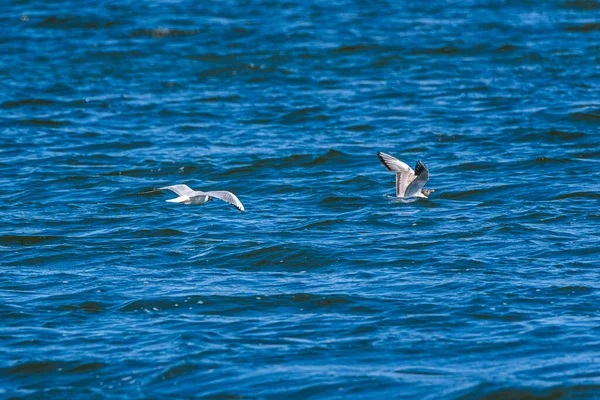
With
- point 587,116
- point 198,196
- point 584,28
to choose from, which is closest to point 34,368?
point 198,196

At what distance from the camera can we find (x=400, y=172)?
14023 mm

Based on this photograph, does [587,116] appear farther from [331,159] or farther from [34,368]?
[34,368]

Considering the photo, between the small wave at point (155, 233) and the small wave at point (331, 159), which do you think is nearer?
the small wave at point (155, 233)

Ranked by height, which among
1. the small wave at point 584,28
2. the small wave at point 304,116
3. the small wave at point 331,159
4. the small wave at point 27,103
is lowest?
the small wave at point 331,159

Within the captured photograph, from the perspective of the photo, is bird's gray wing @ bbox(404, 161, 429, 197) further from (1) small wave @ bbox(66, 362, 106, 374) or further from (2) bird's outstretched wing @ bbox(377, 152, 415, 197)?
(1) small wave @ bbox(66, 362, 106, 374)

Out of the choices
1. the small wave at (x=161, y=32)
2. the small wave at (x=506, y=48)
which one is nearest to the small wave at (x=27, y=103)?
the small wave at (x=161, y=32)

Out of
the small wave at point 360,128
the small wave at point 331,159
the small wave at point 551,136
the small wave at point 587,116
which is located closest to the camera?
the small wave at point 331,159

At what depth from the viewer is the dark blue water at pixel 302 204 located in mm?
8609

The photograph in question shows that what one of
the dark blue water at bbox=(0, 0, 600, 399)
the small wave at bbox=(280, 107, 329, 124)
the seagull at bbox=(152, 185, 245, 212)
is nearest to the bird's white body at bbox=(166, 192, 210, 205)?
the seagull at bbox=(152, 185, 245, 212)

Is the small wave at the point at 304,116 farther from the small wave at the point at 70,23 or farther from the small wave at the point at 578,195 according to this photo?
the small wave at the point at 70,23

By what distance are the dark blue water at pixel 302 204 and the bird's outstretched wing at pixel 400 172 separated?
27cm

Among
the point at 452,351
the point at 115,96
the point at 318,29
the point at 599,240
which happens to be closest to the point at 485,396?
the point at 452,351

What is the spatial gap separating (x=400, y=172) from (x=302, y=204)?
4.47 feet

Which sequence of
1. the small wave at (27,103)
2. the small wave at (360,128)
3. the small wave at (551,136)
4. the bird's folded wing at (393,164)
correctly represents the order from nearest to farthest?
the bird's folded wing at (393,164)
the small wave at (551,136)
the small wave at (360,128)
the small wave at (27,103)
